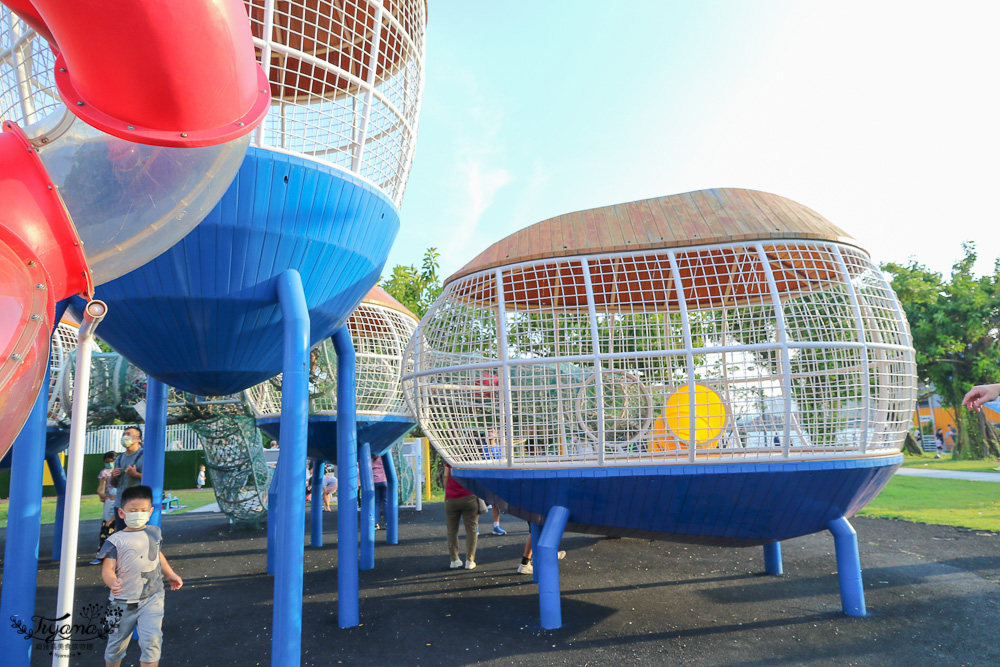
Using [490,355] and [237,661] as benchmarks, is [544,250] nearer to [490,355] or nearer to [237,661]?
[490,355]

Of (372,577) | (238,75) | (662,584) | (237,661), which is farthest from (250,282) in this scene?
(662,584)

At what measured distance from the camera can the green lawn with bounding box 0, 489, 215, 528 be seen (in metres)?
17.9

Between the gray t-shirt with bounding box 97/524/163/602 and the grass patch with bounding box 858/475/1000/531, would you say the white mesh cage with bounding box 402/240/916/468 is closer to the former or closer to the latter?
the gray t-shirt with bounding box 97/524/163/602

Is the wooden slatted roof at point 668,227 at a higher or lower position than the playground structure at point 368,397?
higher

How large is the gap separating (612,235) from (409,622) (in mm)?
4720

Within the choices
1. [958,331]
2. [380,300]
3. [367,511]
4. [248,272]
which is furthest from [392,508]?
[958,331]

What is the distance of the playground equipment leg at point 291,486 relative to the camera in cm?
485

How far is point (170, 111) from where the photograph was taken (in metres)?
2.56

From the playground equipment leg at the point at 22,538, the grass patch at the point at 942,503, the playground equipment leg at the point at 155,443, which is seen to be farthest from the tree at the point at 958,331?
the playground equipment leg at the point at 22,538

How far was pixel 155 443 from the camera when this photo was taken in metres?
8.09

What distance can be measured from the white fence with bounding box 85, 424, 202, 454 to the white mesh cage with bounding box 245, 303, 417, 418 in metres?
16.8

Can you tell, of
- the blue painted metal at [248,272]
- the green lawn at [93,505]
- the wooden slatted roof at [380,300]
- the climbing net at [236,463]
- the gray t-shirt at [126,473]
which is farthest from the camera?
the green lawn at [93,505]

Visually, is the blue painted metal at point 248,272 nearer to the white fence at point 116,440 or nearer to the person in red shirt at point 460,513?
the person in red shirt at point 460,513

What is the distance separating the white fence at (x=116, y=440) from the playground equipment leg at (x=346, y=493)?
72.0 feet
